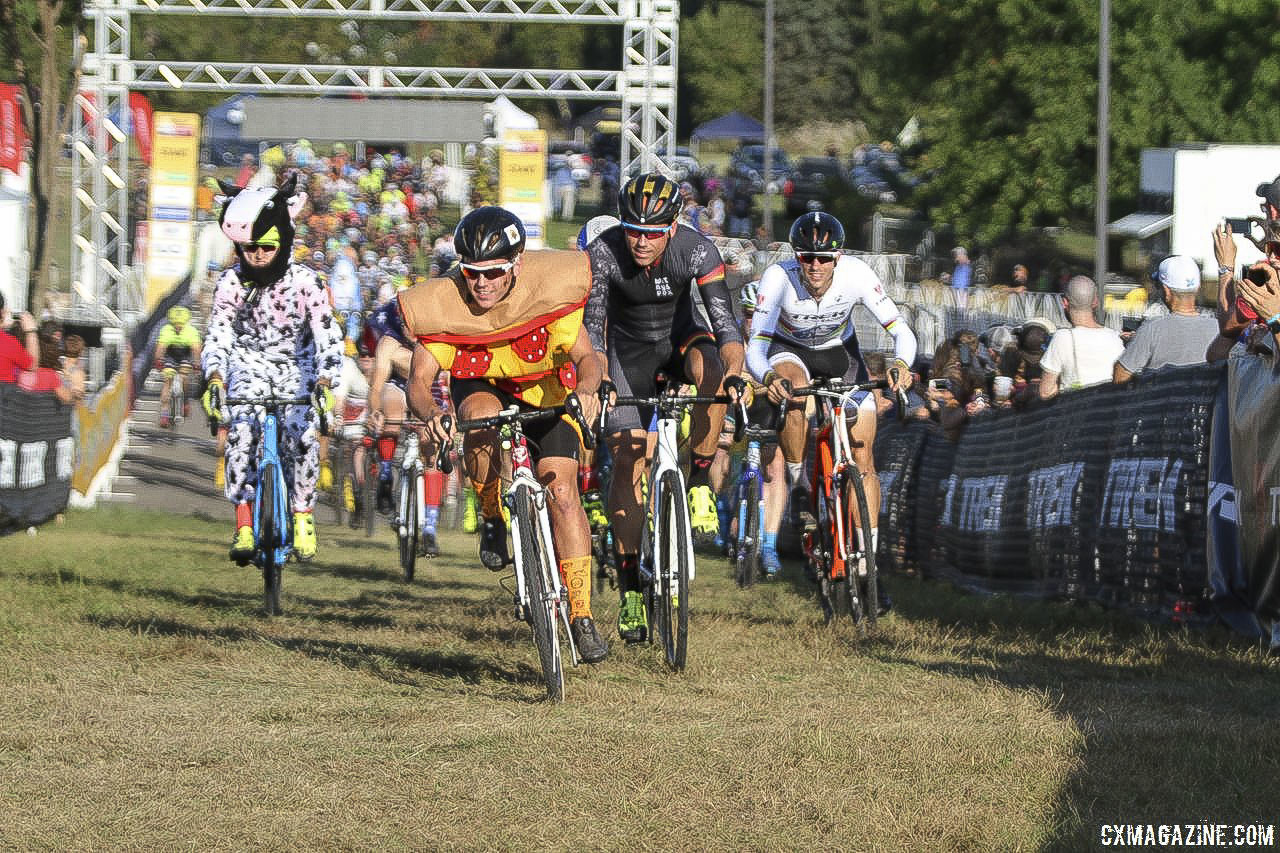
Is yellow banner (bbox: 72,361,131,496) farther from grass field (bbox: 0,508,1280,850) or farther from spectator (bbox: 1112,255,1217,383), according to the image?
spectator (bbox: 1112,255,1217,383)

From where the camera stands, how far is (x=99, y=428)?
23.3 m

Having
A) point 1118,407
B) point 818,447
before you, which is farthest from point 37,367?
point 1118,407

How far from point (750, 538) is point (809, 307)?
188 centimetres

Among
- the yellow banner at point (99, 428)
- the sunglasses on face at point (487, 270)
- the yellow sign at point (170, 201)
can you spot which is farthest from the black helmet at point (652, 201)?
the yellow sign at point (170, 201)

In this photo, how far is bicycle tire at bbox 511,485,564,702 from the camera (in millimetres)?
7793

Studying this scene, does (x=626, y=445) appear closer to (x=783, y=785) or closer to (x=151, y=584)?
(x=783, y=785)

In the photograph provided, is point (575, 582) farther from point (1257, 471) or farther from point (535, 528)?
point (1257, 471)

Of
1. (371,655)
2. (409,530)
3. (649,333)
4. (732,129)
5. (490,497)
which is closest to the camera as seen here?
(490,497)

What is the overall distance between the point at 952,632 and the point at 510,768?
4.21 m

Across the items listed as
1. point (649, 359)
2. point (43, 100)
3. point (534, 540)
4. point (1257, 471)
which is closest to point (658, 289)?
point (649, 359)

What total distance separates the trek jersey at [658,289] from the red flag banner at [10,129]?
24130 millimetres

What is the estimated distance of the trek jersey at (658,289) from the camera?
977 cm

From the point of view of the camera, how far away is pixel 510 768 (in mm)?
6477

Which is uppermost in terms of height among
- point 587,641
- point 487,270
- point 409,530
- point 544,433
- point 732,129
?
point 732,129
